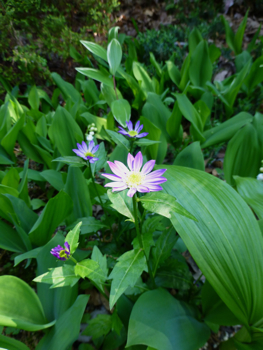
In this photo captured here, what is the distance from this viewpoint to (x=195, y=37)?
2094mm

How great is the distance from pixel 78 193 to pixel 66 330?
581 mm

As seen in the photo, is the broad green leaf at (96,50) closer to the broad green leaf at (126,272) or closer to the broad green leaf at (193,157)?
the broad green leaf at (193,157)

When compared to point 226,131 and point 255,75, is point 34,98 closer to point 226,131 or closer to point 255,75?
point 226,131

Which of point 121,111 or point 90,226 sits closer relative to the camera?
point 90,226

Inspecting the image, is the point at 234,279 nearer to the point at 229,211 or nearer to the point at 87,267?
the point at 229,211

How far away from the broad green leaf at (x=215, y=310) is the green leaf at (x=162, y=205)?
19.2 inches

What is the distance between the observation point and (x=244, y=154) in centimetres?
120

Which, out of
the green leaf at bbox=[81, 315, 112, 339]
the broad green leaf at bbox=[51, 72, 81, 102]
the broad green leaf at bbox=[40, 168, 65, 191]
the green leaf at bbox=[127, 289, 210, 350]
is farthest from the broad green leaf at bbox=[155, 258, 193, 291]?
the broad green leaf at bbox=[51, 72, 81, 102]

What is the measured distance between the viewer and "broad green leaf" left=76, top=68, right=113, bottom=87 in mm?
1610

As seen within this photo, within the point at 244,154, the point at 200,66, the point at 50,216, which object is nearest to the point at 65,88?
the point at 200,66

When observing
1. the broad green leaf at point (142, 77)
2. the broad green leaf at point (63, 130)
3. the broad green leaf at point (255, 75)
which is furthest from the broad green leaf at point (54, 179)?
the broad green leaf at point (255, 75)

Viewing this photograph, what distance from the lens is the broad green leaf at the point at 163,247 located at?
2.61 ft

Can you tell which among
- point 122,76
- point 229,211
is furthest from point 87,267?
point 122,76

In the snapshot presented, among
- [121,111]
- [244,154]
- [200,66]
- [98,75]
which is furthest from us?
[200,66]
